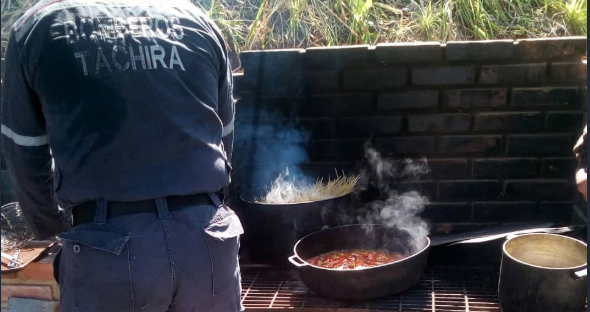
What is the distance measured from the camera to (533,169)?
14.1ft

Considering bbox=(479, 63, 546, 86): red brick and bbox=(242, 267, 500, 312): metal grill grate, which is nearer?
bbox=(242, 267, 500, 312): metal grill grate

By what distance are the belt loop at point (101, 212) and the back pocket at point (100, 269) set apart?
5 cm

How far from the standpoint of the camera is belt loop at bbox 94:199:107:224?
2.46 m

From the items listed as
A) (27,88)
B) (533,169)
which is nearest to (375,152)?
(533,169)

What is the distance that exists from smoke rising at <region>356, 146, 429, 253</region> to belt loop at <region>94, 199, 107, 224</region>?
7.71 feet

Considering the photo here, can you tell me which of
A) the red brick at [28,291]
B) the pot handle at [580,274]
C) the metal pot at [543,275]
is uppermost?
the pot handle at [580,274]

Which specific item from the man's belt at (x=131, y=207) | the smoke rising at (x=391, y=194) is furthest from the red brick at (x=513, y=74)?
the man's belt at (x=131, y=207)

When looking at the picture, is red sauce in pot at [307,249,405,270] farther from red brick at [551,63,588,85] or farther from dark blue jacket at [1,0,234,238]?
red brick at [551,63,588,85]

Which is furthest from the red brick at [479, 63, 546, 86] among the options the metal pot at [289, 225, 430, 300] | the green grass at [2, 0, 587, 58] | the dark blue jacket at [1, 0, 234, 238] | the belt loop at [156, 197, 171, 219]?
the belt loop at [156, 197, 171, 219]

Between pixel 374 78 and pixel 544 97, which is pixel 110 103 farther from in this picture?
pixel 544 97

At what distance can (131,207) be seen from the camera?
247 cm

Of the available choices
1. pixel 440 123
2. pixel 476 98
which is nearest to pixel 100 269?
pixel 440 123

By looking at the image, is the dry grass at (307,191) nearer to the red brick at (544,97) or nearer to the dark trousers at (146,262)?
the red brick at (544,97)

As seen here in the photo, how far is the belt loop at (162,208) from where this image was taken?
8.09 ft
